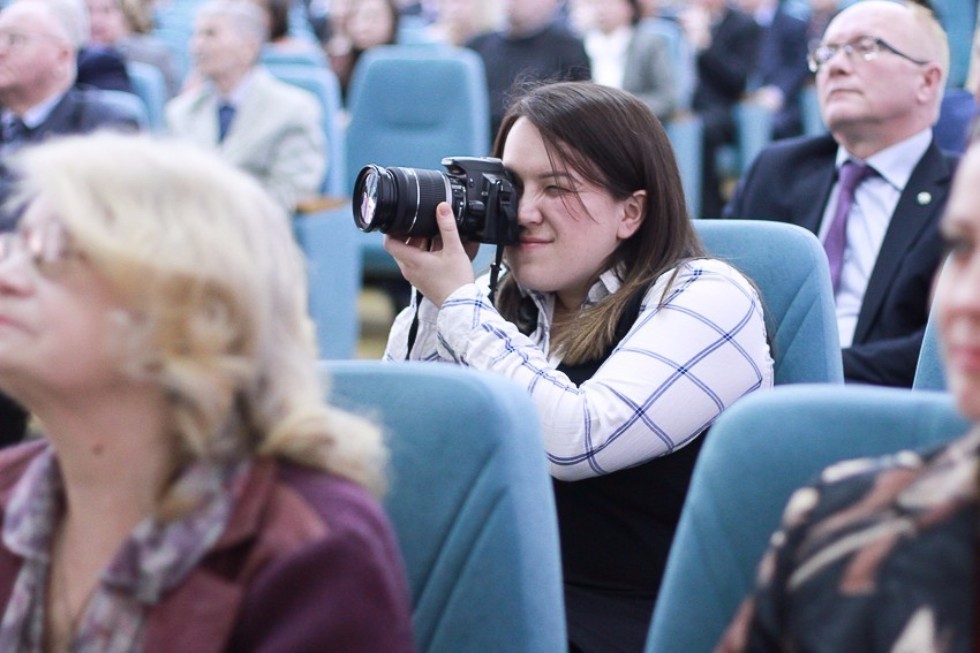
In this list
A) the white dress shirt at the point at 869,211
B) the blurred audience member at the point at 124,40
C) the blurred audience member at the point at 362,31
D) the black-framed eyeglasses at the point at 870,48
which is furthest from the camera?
the blurred audience member at the point at 362,31

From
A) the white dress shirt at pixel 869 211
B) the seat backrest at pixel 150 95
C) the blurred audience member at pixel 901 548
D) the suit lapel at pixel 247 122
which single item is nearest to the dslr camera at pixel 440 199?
the blurred audience member at pixel 901 548

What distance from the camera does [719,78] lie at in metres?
6.39

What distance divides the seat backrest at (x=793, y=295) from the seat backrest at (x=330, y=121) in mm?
2701

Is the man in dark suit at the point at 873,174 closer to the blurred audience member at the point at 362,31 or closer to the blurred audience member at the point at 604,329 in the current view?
the blurred audience member at the point at 604,329

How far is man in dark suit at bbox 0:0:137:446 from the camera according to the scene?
135 inches

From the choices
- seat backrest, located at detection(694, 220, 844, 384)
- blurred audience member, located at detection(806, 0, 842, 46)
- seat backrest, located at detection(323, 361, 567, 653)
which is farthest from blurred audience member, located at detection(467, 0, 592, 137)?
seat backrest, located at detection(323, 361, 567, 653)

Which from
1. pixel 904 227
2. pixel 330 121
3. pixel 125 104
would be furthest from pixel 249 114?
pixel 904 227

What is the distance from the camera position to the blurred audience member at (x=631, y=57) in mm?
5438

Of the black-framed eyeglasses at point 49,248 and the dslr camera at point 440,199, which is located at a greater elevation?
the black-framed eyeglasses at point 49,248

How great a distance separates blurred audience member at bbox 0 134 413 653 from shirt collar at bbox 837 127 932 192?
1.73m

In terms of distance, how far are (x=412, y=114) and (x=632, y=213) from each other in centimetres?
289

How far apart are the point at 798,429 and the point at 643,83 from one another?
451 cm

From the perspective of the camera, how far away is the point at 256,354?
94 cm

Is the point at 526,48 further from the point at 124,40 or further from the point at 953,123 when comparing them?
the point at 953,123
